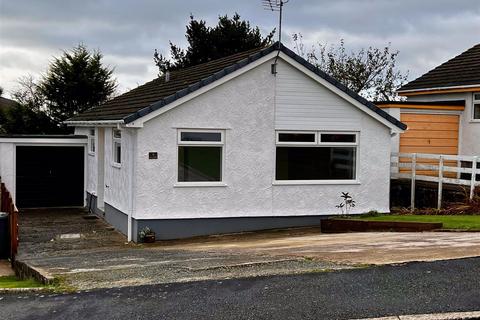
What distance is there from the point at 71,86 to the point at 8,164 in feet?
52.3

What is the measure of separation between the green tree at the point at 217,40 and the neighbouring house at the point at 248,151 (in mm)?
21450

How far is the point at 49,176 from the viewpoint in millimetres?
22094

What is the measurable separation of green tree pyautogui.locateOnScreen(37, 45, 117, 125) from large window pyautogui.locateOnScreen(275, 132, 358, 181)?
2299 centimetres

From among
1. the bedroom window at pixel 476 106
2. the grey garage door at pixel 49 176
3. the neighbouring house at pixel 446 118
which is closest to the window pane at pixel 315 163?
the neighbouring house at pixel 446 118

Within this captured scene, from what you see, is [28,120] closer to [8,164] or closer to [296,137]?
[8,164]

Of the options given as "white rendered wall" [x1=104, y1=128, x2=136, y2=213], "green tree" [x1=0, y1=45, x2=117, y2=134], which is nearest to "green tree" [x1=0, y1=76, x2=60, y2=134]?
"green tree" [x1=0, y1=45, x2=117, y2=134]

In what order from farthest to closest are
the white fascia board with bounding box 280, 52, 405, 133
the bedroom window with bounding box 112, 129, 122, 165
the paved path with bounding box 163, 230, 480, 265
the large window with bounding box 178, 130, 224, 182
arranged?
the bedroom window with bounding box 112, 129, 122, 165, the white fascia board with bounding box 280, 52, 405, 133, the large window with bounding box 178, 130, 224, 182, the paved path with bounding box 163, 230, 480, 265

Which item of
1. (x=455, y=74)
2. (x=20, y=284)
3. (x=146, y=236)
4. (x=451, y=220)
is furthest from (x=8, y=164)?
(x=455, y=74)

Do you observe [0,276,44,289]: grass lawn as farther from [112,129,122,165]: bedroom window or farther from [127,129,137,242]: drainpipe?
Result: [112,129,122,165]: bedroom window

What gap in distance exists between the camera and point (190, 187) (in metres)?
15.3

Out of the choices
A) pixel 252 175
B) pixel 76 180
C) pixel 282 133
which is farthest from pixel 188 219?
pixel 76 180

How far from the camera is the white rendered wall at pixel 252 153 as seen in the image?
15016 millimetres

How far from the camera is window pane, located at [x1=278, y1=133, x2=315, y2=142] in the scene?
16.2 metres

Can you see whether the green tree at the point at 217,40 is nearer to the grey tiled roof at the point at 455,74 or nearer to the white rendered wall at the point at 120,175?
the grey tiled roof at the point at 455,74
